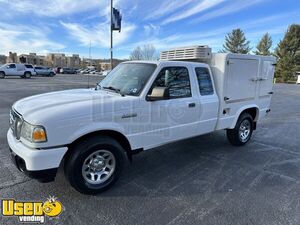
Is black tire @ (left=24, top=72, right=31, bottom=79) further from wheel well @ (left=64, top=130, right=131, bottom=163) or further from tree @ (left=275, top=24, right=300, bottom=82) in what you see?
tree @ (left=275, top=24, right=300, bottom=82)

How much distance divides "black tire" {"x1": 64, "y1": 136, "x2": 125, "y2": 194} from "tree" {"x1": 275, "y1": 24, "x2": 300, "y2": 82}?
50.9 meters

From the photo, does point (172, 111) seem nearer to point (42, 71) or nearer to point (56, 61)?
point (42, 71)

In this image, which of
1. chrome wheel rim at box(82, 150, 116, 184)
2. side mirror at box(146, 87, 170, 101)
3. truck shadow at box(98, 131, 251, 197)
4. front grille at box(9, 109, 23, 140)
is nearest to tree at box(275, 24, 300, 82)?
truck shadow at box(98, 131, 251, 197)

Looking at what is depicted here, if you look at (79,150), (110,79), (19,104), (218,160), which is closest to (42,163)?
(79,150)

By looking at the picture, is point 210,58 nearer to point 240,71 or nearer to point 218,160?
point 240,71

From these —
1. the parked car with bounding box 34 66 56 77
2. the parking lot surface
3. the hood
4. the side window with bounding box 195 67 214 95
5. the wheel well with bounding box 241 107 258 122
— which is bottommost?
the parking lot surface

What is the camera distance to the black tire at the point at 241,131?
5.50 metres

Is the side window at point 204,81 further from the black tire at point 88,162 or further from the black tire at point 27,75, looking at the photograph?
the black tire at point 27,75

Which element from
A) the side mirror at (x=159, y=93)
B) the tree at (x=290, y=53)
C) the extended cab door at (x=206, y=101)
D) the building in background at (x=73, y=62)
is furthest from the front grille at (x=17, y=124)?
the building in background at (x=73, y=62)

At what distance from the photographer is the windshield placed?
375 centimetres

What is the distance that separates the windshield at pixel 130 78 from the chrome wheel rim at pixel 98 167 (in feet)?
3.46

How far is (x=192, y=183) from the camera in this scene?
149 inches

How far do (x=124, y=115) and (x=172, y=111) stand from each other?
37.5 inches

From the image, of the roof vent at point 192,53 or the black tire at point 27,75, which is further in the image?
the black tire at point 27,75
